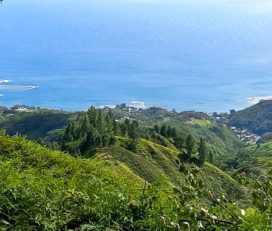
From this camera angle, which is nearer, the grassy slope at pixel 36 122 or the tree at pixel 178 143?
the tree at pixel 178 143

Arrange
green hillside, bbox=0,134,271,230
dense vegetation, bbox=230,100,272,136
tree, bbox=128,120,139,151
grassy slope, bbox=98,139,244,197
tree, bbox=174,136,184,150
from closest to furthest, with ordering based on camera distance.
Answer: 1. green hillside, bbox=0,134,271,230
2. grassy slope, bbox=98,139,244,197
3. tree, bbox=128,120,139,151
4. tree, bbox=174,136,184,150
5. dense vegetation, bbox=230,100,272,136

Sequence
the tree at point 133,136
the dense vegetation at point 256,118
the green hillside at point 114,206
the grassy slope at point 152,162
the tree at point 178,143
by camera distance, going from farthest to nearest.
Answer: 1. the dense vegetation at point 256,118
2. the tree at point 178,143
3. the tree at point 133,136
4. the grassy slope at point 152,162
5. the green hillside at point 114,206

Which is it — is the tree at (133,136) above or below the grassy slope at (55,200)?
below

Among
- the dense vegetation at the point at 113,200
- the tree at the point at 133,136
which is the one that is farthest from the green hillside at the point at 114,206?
the tree at the point at 133,136

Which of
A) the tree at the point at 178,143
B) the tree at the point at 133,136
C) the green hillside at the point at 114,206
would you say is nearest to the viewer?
the green hillside at the point at 114,206

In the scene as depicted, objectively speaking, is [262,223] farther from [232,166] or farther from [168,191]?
[232,166]

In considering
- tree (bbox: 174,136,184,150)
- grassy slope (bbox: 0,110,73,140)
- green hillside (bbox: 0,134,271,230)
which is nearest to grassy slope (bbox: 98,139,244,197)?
tree (bbox: 174,136,184,150)

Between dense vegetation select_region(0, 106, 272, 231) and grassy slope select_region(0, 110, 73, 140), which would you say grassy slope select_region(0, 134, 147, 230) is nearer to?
dense vegetation select_region(0, 106, 272, 231)

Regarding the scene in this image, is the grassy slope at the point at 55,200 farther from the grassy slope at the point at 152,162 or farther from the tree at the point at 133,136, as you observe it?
the tree at the point at 133,136

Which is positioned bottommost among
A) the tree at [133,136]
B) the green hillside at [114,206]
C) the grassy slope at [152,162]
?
the grassy slope at [152,162]

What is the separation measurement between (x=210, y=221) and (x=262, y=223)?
1.08 feet

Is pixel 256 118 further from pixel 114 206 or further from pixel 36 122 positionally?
pixel 114 206

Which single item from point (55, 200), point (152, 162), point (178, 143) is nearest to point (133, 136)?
point (152, 162)

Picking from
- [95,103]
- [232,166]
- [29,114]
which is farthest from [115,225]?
[95,103]
